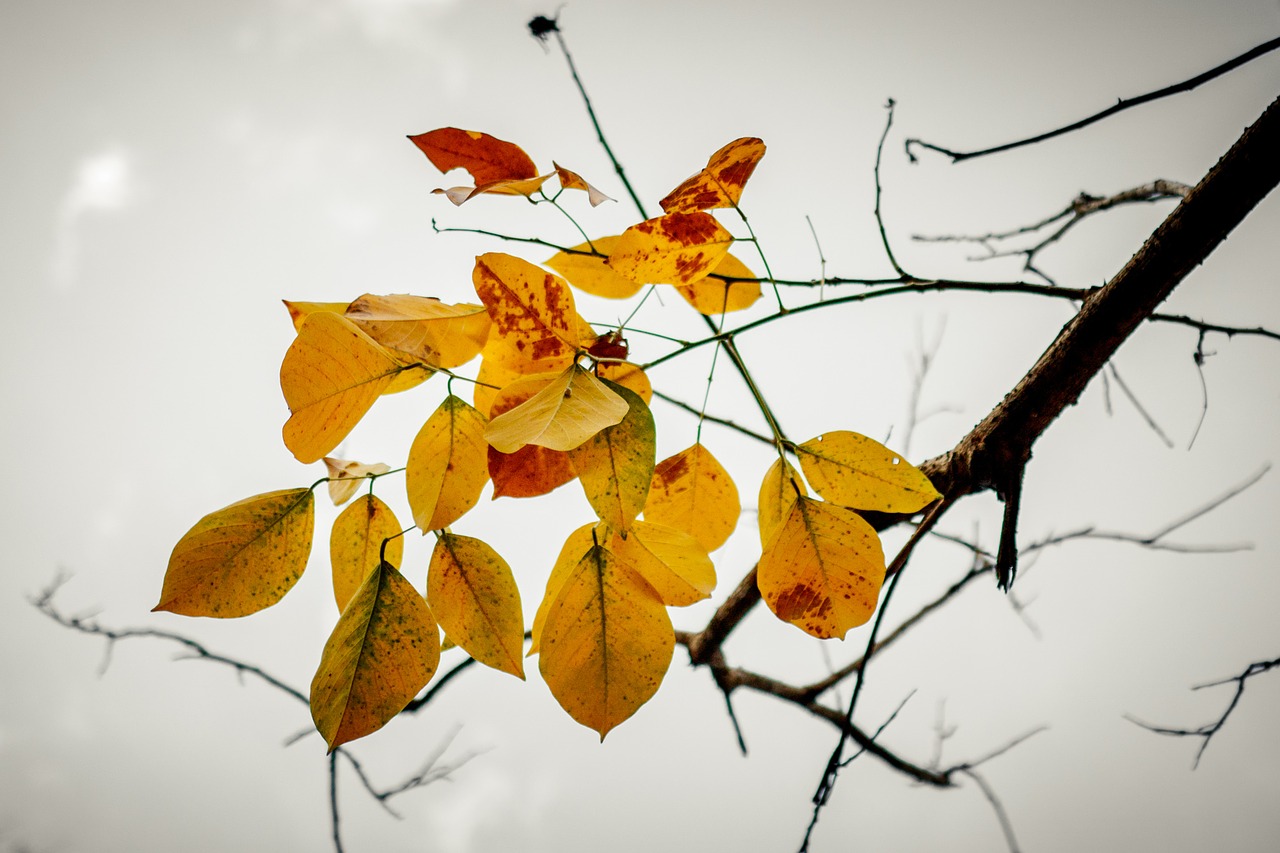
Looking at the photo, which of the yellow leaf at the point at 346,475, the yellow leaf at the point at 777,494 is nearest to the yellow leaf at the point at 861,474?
the yellow leaf at the point at 777,494

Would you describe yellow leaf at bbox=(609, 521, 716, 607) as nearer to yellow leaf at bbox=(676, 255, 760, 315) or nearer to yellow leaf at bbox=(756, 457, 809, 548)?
yellow leaf at bbox=(756, 457, 809, 548)

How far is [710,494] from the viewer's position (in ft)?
1.18

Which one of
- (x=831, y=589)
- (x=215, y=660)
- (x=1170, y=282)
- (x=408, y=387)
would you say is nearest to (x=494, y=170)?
(x=408, y=387)

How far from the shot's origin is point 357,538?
1.07 ft

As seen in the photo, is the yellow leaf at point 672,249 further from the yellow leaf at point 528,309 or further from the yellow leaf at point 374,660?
the yellow leaf at point 374,660

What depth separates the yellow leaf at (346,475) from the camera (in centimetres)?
35

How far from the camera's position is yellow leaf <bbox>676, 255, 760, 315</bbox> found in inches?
15.0

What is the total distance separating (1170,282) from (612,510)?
0.33 meters

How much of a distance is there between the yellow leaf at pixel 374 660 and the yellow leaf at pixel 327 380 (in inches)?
2.4

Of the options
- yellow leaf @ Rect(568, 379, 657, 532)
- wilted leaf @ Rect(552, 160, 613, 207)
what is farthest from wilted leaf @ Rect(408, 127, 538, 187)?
yellow leaf @ Rect(568, 379, 657, 532)

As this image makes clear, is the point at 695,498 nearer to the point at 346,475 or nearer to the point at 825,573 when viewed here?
the point at 825,573

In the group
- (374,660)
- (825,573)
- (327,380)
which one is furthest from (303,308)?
(825,573)

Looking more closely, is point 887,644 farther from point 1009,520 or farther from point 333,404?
point 333,404

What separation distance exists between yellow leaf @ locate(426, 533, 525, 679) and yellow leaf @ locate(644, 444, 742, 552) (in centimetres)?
10
